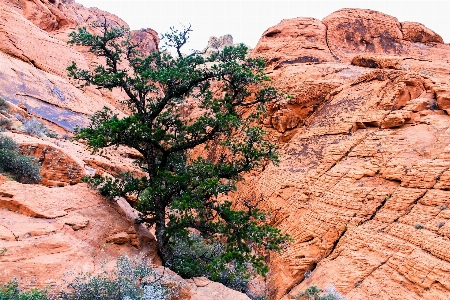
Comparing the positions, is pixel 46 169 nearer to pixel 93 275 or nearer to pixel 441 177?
pixel 93 275

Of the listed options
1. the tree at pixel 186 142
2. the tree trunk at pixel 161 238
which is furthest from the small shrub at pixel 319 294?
the tree trunk at pixel 161 238

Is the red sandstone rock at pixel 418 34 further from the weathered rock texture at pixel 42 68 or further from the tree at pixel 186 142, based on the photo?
the tree at pixel 186 142

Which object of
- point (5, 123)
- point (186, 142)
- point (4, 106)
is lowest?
point (5, 123)

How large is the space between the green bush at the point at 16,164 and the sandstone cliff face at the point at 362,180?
8050mm

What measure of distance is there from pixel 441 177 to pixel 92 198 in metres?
9.67

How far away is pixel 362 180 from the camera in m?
11.2

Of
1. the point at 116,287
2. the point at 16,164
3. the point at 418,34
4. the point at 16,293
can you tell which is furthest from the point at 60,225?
the point at 418,34

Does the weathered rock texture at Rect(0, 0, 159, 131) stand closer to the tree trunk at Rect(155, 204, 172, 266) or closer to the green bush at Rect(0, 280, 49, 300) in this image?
the tree trunk at Rect(155, 204, 172, 266)

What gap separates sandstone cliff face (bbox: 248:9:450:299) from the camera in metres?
8.39

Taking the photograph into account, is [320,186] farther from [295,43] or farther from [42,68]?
[42,68]

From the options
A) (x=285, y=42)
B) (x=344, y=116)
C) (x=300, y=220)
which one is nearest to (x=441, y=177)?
(x=300, y=220)

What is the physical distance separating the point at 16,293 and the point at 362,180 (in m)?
10.3

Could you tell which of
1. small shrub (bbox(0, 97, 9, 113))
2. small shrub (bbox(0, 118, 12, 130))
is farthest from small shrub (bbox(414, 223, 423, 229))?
small shrub (bbox(0, 97, 9, 113))

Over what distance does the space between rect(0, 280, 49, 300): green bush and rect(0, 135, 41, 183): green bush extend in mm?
4187
